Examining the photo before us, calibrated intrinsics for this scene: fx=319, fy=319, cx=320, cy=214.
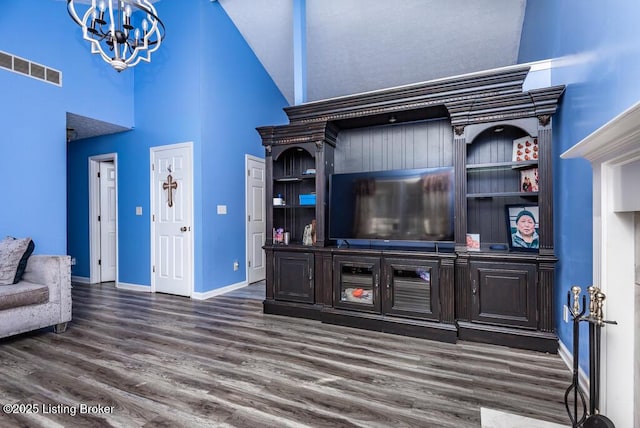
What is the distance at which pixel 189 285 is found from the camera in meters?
4.32

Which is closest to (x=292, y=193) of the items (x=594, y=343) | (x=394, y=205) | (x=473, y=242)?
(x=394, y=205)

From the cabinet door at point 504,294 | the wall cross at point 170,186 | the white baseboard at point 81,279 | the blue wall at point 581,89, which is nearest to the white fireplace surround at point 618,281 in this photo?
the blue wall at point 581,89

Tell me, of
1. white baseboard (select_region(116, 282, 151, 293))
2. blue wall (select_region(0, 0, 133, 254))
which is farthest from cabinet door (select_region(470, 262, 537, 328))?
blue wall (select_region(0, 0, 133, 254))

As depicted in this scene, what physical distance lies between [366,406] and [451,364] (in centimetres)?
87

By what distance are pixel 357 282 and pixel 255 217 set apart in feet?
8.73

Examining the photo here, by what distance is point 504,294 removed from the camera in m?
2.67

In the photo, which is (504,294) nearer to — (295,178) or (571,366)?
(571,366)

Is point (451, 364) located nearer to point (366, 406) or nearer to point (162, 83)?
point (366, 406)

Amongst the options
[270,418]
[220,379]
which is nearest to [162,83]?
[220,379]

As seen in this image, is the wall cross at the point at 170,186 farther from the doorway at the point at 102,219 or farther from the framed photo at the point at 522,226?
the framed photo at the point at 522,226

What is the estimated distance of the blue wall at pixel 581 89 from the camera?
154 cm

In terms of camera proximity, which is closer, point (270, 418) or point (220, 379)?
point (270, 418)

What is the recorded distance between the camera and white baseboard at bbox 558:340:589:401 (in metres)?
1.97

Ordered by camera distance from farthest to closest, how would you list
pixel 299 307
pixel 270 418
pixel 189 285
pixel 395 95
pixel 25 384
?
pixel 189 285
pixel 299 307
pixel 395 95
pixel 25 384
pixel 270 418
